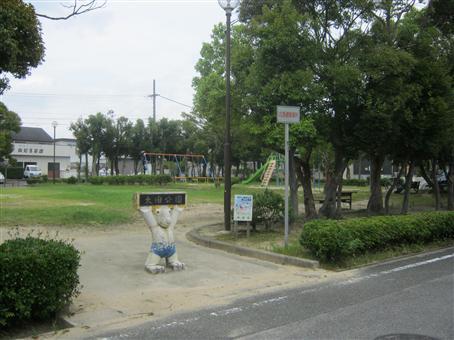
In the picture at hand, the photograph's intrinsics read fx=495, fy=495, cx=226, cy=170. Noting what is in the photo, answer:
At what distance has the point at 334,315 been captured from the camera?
5.85 m

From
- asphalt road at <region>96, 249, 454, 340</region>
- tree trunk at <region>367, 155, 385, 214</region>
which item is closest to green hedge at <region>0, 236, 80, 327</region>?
asphalt road at <region>96, 249, 454, 340</region>

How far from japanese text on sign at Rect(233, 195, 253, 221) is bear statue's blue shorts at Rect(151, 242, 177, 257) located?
333cm

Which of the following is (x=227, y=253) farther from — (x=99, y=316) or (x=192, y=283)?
(x=99, y=316)

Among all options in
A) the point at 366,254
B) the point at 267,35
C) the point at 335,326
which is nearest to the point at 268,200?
the point at 366,254

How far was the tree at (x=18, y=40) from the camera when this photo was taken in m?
4.77

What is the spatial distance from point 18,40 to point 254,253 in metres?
6.13

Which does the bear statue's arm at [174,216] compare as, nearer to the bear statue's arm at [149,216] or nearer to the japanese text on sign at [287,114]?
the bear statue's arm at [149,216]

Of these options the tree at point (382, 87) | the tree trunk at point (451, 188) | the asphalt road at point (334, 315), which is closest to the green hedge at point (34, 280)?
the asphalt road at point (334, 315)

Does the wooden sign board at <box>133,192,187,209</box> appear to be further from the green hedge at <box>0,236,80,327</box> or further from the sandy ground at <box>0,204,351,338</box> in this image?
the green hedge at <box>0,236,80,327</box>

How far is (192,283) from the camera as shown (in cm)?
753

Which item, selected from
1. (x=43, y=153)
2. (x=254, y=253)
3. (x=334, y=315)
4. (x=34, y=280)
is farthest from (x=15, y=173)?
(x=334, y=315)

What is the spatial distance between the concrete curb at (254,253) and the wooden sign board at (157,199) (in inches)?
82.2

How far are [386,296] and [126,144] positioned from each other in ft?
159

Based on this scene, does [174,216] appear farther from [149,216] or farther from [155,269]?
[155,269]
